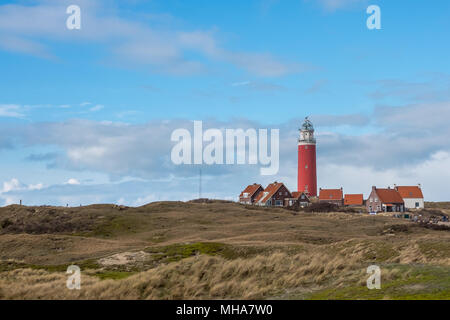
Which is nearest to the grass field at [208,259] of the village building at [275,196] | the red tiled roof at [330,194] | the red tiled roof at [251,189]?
the village building at [275,196]

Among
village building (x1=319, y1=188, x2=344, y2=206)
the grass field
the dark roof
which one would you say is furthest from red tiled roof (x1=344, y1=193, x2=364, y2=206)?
the grass field

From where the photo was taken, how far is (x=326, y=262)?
1008 inches

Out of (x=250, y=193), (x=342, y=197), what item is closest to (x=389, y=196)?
(x=342, y=197)

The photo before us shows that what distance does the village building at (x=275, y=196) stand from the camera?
10750 cm

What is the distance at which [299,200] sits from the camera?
107 m

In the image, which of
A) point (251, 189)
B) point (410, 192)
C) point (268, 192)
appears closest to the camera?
point (268, 192)

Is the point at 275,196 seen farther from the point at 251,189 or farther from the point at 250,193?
the point at 251,189

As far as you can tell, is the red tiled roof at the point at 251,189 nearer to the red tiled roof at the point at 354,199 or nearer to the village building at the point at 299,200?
the village building at the point at 299,200

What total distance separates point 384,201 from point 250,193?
27.6 meters

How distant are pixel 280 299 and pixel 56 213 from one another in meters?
57.0

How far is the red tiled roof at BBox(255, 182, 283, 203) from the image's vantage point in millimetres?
108119
